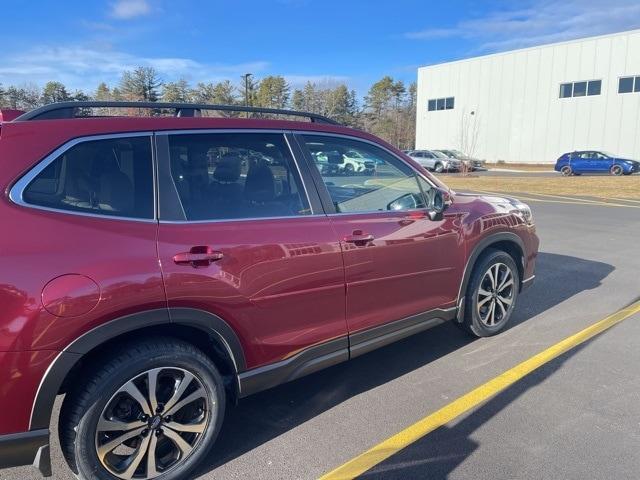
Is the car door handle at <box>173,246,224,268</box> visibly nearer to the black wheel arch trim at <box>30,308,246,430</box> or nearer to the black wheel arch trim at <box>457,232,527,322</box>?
the black wheel arch trim at <box>30,308,246,430</box>

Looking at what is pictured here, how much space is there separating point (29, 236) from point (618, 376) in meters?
3.90

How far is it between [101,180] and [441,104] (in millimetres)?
52153

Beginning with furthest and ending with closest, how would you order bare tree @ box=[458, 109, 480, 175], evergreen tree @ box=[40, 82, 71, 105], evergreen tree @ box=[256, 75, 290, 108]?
1. evergreen tree @ box=[256, 75, 290, 108]
2. bare tree @ box=[458, 109, 480, 175]
3. evergreen tree @ box=[40, 82, 71, 105]

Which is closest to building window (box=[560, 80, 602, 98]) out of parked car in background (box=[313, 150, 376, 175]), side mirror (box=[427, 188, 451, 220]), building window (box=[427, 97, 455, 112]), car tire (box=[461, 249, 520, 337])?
building window (box=[427, 97, 455, 112])

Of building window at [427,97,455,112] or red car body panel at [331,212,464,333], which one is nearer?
red car body panel at [331,212,464,333]

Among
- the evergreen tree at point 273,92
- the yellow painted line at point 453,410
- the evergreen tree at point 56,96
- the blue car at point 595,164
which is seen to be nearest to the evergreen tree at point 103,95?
the evergreen tree at point 56,96

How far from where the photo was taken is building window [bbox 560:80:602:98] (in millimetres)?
39094

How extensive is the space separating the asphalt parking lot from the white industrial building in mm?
39875

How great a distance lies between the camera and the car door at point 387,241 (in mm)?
3160

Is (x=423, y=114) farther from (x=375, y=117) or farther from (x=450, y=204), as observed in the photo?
(x=450, y=204)

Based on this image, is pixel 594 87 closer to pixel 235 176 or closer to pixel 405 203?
pixel 405 203

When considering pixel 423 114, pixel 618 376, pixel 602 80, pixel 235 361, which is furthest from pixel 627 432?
pixel 423 114

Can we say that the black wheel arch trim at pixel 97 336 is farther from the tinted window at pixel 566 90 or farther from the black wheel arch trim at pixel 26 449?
the tinted window at pixel 566 90

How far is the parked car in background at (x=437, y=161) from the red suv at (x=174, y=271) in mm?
35304
